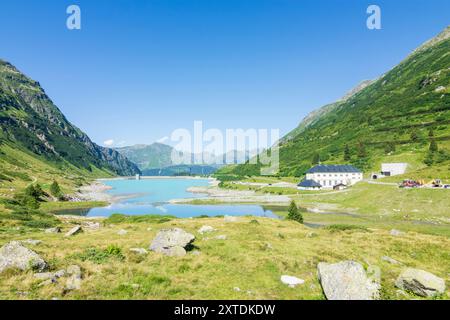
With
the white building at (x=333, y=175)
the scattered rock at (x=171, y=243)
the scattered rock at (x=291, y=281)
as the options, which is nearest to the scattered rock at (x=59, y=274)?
the scattered rock at (x=171, y=243)

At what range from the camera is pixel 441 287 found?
16750 millimetres

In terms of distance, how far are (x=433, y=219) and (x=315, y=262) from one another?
64.8 m

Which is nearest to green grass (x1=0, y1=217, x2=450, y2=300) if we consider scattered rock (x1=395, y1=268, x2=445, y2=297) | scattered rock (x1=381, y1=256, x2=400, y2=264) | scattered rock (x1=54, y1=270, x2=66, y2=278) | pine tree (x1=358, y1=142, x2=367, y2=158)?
scattered rock (x1=395, y1=268, x2=445, y2=297)

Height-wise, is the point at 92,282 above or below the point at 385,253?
above

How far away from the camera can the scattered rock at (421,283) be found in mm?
16648

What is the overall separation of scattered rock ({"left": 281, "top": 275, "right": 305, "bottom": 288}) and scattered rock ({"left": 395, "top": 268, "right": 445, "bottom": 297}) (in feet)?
19.3

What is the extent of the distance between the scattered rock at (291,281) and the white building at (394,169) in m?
151

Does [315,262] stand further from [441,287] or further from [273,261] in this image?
[441,287]

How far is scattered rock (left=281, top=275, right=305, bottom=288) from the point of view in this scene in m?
18.8

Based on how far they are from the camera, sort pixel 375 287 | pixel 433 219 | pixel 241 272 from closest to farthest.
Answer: pixel 375 287, pixel 241 272, pixel 433 219

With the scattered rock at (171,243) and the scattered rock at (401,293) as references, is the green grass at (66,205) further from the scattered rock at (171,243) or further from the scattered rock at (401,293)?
the scattered rock at (401,293)

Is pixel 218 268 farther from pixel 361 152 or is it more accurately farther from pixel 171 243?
pixel 361 152
